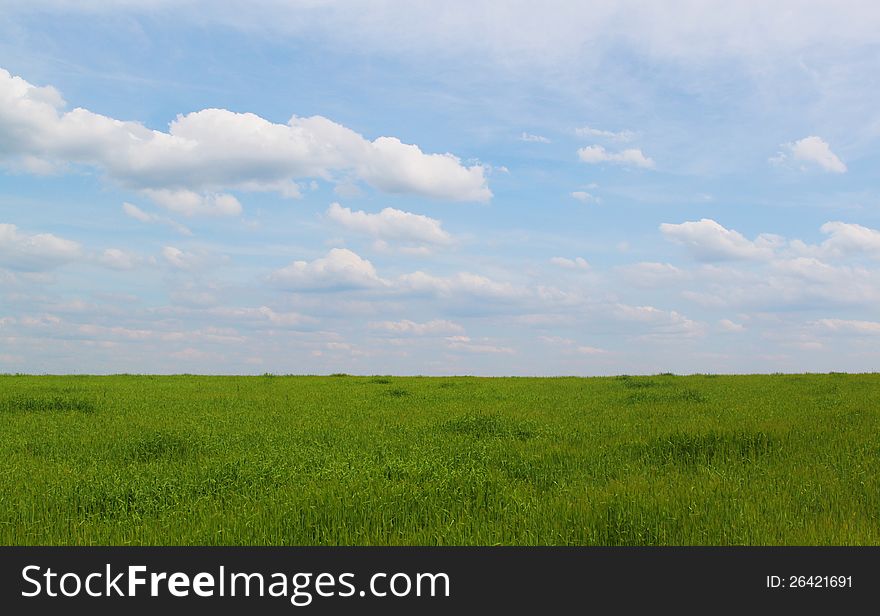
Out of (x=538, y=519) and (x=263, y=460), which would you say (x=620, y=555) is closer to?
(x=538, y=519)

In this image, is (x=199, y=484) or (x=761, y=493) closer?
(x=761, y=493)

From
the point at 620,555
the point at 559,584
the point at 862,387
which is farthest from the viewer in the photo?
the point at 862,387

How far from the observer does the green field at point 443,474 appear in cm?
657

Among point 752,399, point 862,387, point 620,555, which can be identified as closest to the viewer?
point 620,555

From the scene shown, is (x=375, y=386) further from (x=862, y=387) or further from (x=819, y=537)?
(x=819, y=537)

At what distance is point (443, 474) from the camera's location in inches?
331

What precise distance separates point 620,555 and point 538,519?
1.08 meters

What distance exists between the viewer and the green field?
21.6 feet

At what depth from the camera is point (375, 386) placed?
82.2 feet

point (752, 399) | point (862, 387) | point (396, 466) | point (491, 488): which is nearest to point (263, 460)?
point (396, 466)

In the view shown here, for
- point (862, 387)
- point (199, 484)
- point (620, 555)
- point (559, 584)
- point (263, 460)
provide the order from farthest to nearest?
point (862, 387) → point (263, 460) → point (199, 484) → point (620, 555) → point (559, 584)

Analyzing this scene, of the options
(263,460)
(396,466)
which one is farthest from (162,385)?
(396,466)

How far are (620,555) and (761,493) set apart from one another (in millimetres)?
2738

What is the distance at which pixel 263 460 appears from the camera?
10000 mm
